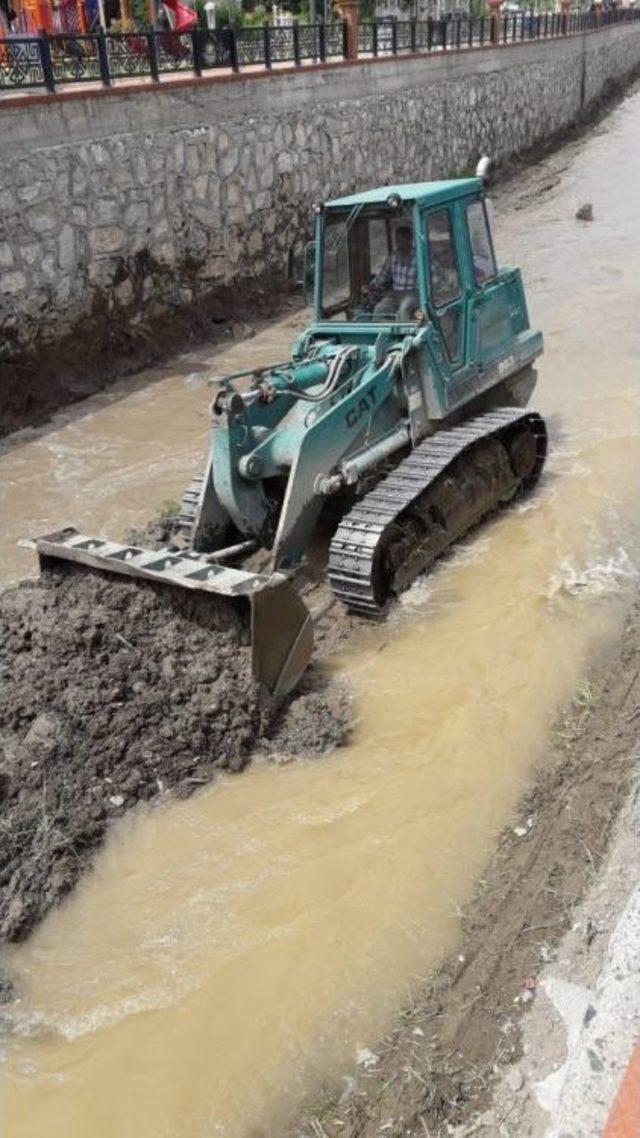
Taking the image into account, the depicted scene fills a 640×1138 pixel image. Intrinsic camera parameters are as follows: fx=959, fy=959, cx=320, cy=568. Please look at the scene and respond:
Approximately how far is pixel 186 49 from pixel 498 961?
42.4 ft

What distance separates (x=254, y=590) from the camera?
4992 millimetres

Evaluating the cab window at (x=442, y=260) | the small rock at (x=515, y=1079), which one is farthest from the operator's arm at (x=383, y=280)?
the small rock at (x=515, y=1079)

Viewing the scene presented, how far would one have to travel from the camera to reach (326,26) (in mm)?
15922

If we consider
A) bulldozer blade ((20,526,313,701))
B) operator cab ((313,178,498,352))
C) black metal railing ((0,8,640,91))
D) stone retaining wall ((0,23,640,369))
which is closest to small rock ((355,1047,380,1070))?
bulldozer blade ((20,526,313,701))

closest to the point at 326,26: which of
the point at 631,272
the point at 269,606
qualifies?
the point at 631,272

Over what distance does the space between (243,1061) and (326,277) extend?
5372mm

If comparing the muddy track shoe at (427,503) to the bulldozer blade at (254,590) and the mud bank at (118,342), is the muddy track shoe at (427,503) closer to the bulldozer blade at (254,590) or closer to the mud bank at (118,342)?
the bulldozer blade at (254,590)

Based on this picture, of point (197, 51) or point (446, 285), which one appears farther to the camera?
point (197, 51)

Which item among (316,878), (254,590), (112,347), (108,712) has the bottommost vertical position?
(316,878)

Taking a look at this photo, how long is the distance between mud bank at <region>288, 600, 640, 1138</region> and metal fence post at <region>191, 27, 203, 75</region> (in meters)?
11.3

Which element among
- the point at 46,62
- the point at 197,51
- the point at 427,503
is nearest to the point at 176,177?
the point at 197,51

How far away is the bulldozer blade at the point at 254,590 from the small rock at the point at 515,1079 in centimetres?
241

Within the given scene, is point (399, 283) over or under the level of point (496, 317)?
over

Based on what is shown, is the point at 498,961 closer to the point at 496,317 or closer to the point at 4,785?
the point at 4,785
